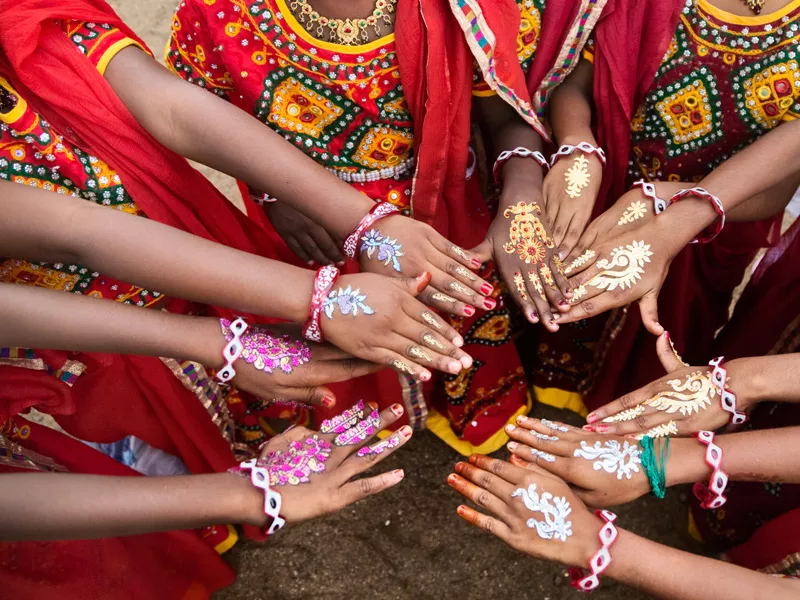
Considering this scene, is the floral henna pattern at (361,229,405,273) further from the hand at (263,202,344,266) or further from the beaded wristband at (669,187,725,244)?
the beaded wristband at (669,187,725,244)

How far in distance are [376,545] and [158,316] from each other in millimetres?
974

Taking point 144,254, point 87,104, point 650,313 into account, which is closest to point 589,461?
point 650,313

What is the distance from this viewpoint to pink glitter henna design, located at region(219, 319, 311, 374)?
1211mm

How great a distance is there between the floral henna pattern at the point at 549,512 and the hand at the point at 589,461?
0.06m

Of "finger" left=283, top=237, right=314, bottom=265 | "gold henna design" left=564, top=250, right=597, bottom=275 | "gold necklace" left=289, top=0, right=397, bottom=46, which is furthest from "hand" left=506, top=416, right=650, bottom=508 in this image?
"gold necklace" left=289, top=0, right=397, bottom=46

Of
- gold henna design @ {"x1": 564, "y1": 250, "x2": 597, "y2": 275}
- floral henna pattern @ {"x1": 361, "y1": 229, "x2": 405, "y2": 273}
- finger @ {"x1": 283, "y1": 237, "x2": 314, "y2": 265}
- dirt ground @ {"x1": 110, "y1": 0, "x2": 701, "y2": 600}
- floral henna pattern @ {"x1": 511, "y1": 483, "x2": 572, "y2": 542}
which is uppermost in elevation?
gold henna design @ {"x1": 564, "y1": 250, "x2": 597, "y2": 275}

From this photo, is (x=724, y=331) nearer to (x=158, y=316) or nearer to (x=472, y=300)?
(x=472, y=300)

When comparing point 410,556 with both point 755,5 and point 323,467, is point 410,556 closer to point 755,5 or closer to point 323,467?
point 323,467

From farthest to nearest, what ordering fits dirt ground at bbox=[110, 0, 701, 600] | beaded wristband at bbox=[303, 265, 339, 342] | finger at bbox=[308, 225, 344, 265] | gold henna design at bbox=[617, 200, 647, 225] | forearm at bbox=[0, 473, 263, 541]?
dirt ground at bbox=[110, 0, 701, 600]
finger at bbox=[308, 225, 344, 265]
gold henna design at bbox=[617, 200, 647, 225]
beaded wristband at bbox=[303, 265, 339, 342]
forearm at bbox=[0, 473, 263, 541]

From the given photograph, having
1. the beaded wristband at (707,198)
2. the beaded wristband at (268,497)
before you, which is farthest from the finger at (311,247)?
the beaded wristband at (707,198)

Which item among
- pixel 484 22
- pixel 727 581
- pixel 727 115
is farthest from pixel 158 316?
pixel 727 115

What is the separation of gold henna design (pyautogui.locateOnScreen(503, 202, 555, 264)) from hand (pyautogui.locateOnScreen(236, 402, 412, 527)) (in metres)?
0.41

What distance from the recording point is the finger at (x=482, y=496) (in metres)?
1.19

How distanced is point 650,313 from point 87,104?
119 cm
